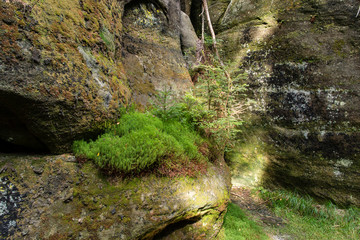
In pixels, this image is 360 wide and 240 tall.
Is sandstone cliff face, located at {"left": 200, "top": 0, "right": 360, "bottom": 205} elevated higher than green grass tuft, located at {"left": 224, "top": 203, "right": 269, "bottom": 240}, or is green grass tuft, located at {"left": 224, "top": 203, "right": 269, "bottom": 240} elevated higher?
sandstone cliff face, located at {"left": 200, "top": 0, "right": 360, "bottom": 205}

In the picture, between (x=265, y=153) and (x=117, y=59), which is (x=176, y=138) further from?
(x=265, y=153)

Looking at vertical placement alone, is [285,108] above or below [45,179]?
above

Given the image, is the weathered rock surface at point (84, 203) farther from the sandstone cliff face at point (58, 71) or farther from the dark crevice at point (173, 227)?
the sandstone cliff face at point (58, 71)

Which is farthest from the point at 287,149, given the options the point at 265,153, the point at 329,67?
the point at 329,67

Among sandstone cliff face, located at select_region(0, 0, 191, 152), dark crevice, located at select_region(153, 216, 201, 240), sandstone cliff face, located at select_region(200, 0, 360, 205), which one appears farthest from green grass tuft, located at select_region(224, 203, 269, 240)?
sandstone cliff face, located at select_region(0, 0, 191, 152)

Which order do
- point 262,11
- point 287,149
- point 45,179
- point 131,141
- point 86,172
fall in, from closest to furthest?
point 45,179
point 86,172
point 131,141
point 287,149
point 262,11

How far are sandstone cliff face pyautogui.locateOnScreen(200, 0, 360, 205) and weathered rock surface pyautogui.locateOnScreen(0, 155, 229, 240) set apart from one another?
12.3 ft

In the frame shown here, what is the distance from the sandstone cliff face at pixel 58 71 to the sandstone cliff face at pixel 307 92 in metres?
3.39

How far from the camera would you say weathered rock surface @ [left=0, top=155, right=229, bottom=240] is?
205 cm

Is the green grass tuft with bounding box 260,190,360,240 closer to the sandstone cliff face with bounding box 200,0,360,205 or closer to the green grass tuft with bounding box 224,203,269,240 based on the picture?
the sandstone cliff face with bounding box 200,0,360,205

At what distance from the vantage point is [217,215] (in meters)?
3.71

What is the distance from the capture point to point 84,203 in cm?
238

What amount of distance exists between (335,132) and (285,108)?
153 cm

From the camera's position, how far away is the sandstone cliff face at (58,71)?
2145mm
